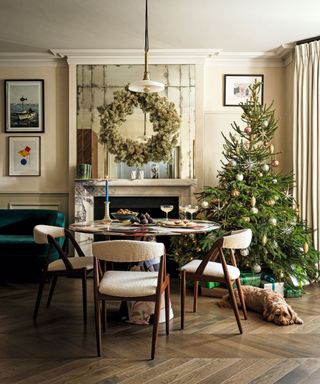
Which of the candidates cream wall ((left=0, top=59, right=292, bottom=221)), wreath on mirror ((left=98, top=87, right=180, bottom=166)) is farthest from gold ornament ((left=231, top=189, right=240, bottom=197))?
wreath on mirror ((left=98, top=87, right=180, bottom=166))

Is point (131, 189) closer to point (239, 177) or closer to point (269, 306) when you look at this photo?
point (239, 177)

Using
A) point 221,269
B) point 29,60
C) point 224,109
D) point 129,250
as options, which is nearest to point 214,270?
point 221,269

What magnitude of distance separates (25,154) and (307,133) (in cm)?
349

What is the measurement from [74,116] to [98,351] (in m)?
3.45

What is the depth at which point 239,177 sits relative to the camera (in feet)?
14.5

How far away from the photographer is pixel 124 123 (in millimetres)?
5434

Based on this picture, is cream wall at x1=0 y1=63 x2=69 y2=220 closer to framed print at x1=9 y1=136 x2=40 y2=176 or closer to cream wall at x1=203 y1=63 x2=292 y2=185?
framed print at x1=9 y1=136 x2=40 y2=176

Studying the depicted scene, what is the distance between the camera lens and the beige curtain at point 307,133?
15.9 feet

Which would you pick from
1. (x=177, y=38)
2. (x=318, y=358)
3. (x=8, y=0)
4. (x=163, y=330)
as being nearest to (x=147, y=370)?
(x=163, y=330)

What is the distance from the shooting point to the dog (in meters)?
3.39

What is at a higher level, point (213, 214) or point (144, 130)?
point (144, 130)

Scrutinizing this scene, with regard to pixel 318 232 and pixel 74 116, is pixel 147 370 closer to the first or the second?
pixel 318 232

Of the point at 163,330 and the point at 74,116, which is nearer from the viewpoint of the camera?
the point at 163,330

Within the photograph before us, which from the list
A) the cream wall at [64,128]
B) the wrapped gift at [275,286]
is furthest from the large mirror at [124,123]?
the wrapped gift at [275,286]
